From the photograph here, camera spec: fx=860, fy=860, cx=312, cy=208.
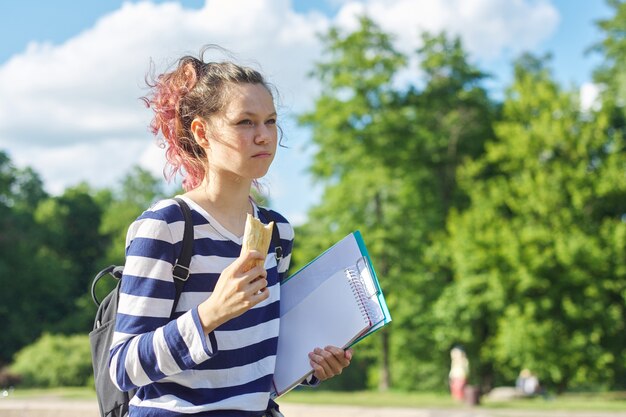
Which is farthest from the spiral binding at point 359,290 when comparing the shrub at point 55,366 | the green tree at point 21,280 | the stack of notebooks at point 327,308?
the green tree at point 21,280

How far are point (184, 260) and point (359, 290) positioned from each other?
1.92ft

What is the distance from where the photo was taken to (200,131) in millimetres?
2346

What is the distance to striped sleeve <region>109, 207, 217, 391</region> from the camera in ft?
6.48

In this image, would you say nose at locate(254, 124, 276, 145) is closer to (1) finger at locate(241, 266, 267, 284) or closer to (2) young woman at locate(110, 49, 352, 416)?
(2) young woman at locate(110, 49, 352, 416)

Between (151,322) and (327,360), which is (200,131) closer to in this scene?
(151,322)

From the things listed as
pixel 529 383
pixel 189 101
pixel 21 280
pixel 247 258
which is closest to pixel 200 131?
pixel 189 101

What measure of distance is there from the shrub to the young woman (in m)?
24.3

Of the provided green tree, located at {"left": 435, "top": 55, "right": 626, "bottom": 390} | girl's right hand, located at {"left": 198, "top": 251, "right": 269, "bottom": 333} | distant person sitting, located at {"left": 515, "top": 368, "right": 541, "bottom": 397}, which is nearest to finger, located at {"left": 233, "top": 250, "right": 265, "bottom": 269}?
girl's right hand, located at {"left": 198, "top": 251, "right": 269, "bottom": 333}

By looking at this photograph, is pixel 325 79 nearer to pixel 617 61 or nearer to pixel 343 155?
pixel 343 155

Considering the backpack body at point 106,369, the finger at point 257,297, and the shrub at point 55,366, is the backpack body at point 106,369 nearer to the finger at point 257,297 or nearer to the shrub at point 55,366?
the finger at point 257,297

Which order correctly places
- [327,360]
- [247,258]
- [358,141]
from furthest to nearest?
[358,141]
[327,360]
[247,258]

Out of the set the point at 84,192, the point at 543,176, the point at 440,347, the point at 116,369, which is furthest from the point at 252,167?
the point at 84,192

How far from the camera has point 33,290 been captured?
130 ft

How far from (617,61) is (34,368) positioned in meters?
24.6
